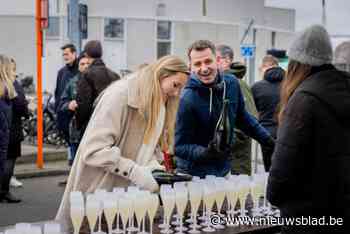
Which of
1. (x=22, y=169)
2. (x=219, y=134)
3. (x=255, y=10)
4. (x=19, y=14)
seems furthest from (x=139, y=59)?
(x=219, y=134)

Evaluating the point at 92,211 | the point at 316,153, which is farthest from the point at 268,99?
the point at 92,211

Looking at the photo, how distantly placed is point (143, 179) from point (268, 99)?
3.36 meters

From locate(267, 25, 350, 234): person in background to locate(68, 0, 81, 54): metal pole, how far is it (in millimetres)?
8229

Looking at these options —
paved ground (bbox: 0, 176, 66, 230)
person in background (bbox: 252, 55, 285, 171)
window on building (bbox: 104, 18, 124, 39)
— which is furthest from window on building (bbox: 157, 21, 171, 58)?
person in background (bbox: 252, 55, 285, 171)

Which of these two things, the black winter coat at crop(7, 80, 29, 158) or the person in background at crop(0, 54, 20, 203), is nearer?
the person in background at crop(0, 54, 20, 203)

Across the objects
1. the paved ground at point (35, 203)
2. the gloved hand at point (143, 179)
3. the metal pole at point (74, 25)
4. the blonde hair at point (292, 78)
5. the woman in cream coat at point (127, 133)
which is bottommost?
the paved ground at point (35, 203)

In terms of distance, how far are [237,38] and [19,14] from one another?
27.4 ft

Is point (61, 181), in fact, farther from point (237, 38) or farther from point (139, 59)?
point (237, 38)

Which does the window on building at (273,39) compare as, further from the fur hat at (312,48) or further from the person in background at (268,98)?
the fur hat at (312,48)

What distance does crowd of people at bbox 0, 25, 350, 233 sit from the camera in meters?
2.57

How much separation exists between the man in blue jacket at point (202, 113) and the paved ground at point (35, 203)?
9.42 feet

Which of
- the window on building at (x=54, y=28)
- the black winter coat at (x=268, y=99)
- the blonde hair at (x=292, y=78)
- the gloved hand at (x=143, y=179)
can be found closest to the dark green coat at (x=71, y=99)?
the black winter coat at (x=268, y=99)

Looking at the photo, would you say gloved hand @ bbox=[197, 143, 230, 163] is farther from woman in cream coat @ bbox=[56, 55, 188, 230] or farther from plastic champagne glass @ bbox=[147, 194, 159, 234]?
plastic champagne glass @ bbox=[147, 194, 159, 234]

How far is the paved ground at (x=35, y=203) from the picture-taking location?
630 cm
